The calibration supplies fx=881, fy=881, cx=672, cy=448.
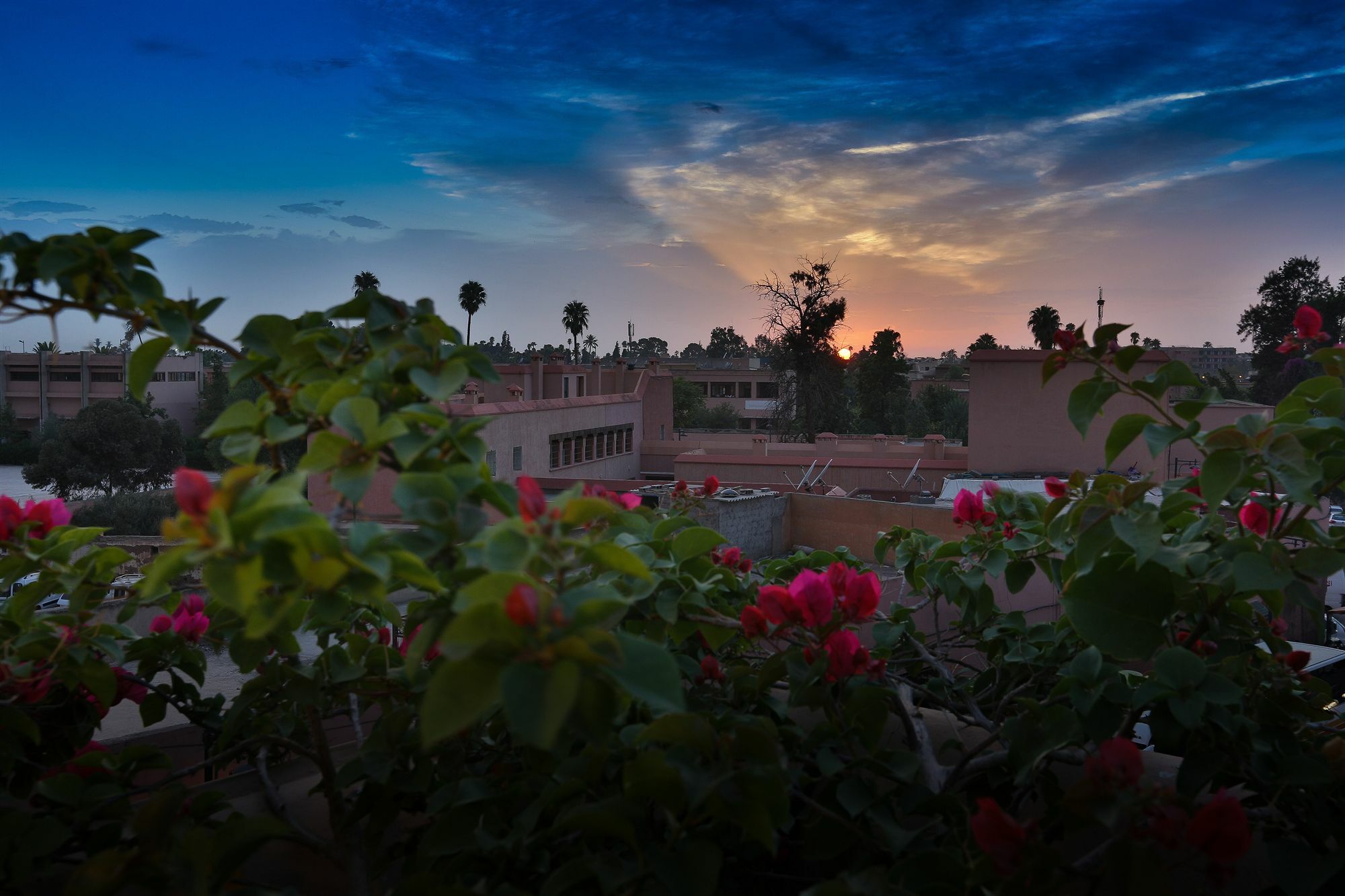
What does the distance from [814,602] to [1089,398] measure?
18.9 inches

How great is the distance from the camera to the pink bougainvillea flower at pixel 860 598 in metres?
1.25

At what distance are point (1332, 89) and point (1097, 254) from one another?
5679mm

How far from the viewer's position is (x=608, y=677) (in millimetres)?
680

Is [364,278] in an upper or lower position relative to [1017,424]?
upper

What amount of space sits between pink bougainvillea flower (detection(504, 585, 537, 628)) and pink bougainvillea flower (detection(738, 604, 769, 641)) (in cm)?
64

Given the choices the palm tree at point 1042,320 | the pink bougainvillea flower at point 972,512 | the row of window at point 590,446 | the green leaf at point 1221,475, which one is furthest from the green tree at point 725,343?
the green leaf at point 1221,475

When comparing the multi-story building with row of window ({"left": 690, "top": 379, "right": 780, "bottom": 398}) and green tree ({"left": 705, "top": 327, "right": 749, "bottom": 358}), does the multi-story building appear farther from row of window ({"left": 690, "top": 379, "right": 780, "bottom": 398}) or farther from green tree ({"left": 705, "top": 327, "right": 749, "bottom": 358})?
green tree ({"left": 705, "top": 327, "right": 749, "bottom": 358})

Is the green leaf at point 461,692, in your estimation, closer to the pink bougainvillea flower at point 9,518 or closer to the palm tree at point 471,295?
the pink bougainvillea flower at point 9,518

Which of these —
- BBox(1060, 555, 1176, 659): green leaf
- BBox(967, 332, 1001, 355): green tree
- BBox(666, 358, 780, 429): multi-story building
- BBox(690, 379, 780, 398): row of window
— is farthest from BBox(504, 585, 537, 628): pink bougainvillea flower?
BBox(690, 379, 780, 398): row of window

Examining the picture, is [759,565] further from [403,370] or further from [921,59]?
[921,59]

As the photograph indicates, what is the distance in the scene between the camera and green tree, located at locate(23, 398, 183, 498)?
107 feet

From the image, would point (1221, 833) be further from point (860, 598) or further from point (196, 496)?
point (196, 496)

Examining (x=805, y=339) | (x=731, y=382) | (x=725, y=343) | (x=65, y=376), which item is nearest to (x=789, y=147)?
(x=805, y=339)

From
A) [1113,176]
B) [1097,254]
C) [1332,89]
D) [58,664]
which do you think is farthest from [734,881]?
[1097,254]
